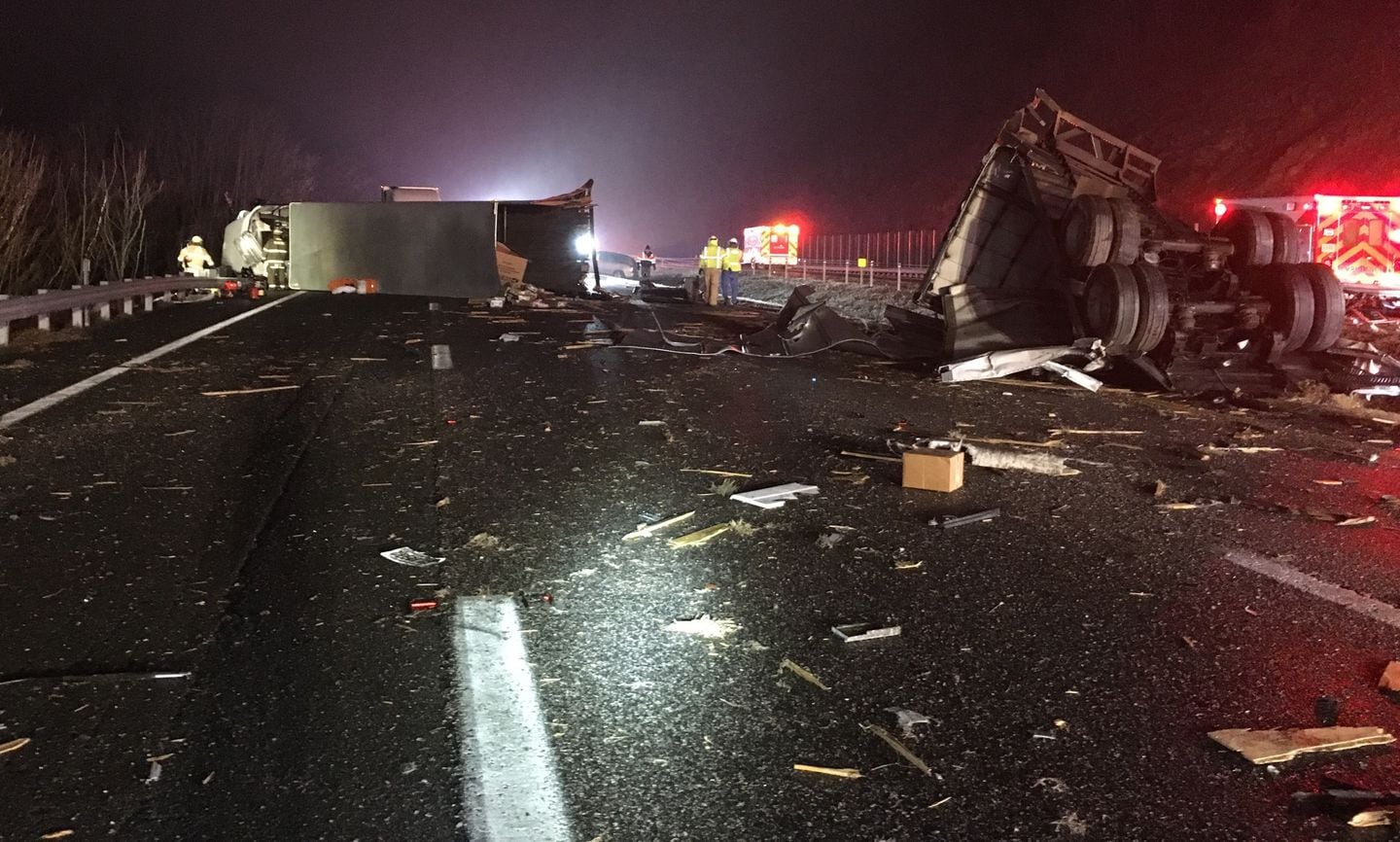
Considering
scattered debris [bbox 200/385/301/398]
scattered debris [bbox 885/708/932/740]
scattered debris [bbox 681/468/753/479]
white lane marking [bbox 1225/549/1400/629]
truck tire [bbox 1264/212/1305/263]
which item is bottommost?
scattered debris [bbox 885/708/932/740]

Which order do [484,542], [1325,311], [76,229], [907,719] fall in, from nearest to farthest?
[907,719], [484,542], [1325,311], [76,229]

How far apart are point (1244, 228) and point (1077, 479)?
21.6 feet

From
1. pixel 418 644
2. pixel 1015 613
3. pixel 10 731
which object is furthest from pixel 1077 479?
pixel 10 731

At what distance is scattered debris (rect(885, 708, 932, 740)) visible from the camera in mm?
2992

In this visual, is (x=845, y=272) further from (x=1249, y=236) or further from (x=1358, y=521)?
(x=1358, y=521)

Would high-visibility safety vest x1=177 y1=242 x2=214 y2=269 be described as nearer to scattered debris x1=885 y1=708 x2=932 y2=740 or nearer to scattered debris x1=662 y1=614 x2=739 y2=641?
scattered debris x1=662 y1=614 x2=739 y2=641

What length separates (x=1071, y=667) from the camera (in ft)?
11.3

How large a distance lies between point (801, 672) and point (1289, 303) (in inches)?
359

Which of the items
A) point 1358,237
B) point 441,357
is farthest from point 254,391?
point 1358,237

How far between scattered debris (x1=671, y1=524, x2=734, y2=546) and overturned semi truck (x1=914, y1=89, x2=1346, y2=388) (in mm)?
6416

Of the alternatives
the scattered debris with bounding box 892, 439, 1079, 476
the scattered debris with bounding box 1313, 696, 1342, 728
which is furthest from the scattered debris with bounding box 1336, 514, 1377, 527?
the scattered debris with bounding box 1313, 696, 1342, 728

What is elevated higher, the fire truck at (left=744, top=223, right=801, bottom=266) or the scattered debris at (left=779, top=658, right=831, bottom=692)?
the fire truck at (left=744, top=223, right=801, bottom=266)

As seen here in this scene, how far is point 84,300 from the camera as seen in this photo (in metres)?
13.7

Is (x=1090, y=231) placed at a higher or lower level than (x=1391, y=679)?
higher
